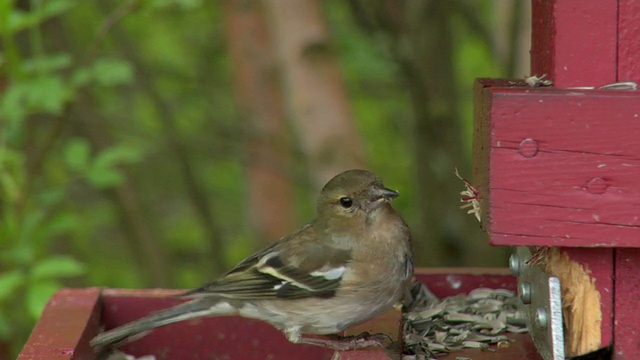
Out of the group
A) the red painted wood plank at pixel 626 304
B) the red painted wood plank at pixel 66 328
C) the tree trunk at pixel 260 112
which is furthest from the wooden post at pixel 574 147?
the tree trunk at pixel 260 112

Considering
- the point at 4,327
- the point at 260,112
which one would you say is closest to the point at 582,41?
the point at 4,327

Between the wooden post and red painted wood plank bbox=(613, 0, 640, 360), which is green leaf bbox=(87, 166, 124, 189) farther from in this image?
red painted wood plank bbox=(613, 0, 640, 360)

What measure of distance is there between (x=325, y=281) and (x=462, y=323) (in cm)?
52

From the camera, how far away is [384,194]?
4055 millimetres

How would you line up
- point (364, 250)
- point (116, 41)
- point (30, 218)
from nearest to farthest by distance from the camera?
point (364, 250), point (30, 218), point (116, 41)

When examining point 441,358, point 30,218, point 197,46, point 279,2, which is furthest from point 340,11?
point 441,358

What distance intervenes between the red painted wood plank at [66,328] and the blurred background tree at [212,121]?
11.2 inches

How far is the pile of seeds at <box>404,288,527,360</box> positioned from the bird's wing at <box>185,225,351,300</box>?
0.32m

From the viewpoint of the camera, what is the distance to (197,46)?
336 inches

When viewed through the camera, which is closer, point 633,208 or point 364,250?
point 633,208

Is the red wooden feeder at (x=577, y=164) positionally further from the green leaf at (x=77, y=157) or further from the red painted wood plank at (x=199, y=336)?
the green leaf at (x=77, y=157)

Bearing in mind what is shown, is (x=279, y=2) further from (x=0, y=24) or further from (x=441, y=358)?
(x=441, y=358)

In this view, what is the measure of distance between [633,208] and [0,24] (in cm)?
276

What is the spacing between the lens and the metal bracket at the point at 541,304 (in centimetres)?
292
